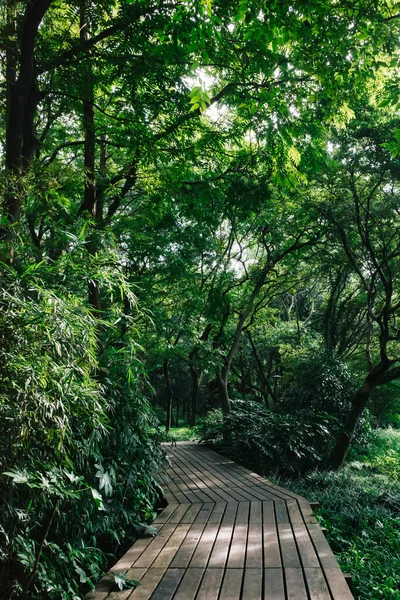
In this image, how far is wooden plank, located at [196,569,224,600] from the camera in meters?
2.87

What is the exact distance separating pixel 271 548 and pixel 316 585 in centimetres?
76

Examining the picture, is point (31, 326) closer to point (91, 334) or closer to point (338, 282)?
point (91, 334)

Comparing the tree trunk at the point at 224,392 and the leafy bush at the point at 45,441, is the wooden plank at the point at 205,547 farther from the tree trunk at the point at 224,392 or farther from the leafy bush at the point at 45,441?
the tree trunk at the point at 224,392

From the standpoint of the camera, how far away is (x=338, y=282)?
A: 13.7 meters

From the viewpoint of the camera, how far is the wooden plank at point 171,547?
3.47 m

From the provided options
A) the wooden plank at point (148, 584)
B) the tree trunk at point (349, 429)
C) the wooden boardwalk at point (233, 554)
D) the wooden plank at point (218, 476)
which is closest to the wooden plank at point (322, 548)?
the wooden boardwalk at point (233, 554)

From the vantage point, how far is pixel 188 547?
12.4 ft

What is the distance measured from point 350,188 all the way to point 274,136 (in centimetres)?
460

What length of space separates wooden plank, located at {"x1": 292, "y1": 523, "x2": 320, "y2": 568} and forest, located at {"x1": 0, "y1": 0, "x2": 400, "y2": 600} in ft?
1.86

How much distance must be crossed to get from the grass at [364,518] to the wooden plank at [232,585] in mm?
1194

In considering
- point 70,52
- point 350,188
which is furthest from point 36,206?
point 350,188

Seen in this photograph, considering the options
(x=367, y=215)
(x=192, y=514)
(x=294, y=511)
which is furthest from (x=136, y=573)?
(x=367, y=215)

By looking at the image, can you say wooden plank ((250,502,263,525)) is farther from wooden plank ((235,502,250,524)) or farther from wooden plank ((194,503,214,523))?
wooden plank ((194,503,214,523))

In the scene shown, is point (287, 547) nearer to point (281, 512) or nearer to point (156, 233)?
point (281, 512)
